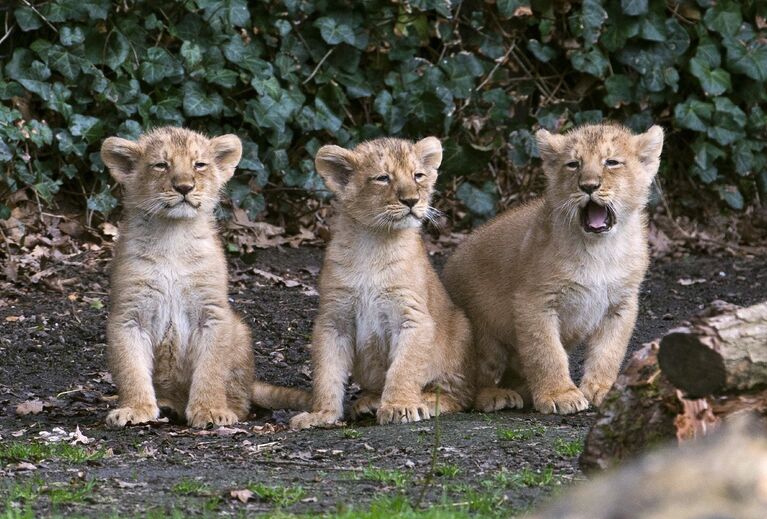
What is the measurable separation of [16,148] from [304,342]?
304 cm

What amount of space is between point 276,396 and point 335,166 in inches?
59.3

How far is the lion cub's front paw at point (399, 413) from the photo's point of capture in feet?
24.7

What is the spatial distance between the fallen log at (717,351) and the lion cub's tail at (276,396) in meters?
3.76

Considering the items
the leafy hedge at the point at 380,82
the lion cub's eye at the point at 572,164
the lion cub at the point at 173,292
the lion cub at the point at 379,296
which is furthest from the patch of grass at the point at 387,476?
the leafy hedge at the point at 380,82

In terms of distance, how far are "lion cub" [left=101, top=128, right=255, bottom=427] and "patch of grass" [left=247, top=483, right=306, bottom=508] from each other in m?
1.89

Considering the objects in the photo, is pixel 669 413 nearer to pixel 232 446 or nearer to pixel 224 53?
pixel 232 446

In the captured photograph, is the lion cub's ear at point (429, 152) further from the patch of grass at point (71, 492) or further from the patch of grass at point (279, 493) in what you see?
the patch of grass at point (71, 492)

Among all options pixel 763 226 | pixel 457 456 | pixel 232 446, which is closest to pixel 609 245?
pixel 457 456

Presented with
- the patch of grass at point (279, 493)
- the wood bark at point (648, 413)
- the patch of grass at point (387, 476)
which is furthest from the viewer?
the patch of grass at point (387, 476)

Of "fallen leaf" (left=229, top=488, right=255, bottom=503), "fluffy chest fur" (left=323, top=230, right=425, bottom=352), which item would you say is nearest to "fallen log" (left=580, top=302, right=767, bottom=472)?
"fallen leaf" (left=229, top=488, right=255, bottom=503)

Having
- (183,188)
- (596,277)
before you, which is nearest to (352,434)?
(183,188)

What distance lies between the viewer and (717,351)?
465 centimetres

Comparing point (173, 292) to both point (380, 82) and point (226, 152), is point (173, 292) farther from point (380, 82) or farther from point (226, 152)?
point (380, 82)

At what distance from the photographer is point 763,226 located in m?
13.8
